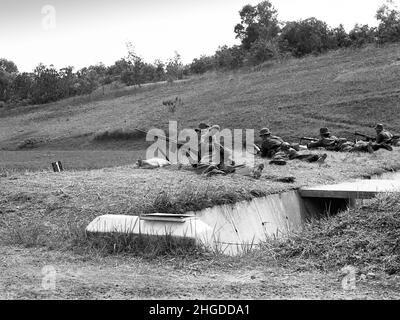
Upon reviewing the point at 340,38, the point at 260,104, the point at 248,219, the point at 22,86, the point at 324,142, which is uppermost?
the point at 340,38

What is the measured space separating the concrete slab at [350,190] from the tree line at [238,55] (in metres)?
45.5

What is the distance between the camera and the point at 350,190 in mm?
12875

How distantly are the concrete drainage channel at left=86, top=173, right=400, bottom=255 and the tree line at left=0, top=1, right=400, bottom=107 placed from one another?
45786 millimetres

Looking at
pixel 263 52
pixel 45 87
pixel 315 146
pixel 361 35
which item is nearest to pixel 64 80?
pixel 45 87

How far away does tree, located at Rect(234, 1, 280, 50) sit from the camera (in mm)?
68750

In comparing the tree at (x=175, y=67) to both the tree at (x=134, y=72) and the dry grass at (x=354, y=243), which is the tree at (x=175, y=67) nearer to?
the tree at (x=134, y=72)

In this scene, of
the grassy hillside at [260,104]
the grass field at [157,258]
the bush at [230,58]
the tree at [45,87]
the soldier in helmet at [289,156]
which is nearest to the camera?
the grass field at [157,258]

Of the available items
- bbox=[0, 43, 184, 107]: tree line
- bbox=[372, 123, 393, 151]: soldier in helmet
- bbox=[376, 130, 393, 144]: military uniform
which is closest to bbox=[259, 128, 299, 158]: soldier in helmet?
bbox=[372, 123, 393, 151]: soldier in helmet

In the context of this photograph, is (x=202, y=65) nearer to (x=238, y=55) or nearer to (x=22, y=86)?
(x=238, y=55)

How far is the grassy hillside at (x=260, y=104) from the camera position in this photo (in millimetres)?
37750

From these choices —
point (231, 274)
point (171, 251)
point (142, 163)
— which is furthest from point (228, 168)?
point (231, 274)

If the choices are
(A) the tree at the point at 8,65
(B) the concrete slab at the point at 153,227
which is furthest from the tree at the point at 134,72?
(B) the concrete slab at the point at 153,227

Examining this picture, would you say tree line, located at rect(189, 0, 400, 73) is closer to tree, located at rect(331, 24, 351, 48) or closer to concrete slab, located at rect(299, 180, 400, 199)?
tree, located at rect(331, 24, 351, 48)

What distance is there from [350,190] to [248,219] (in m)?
2.39
